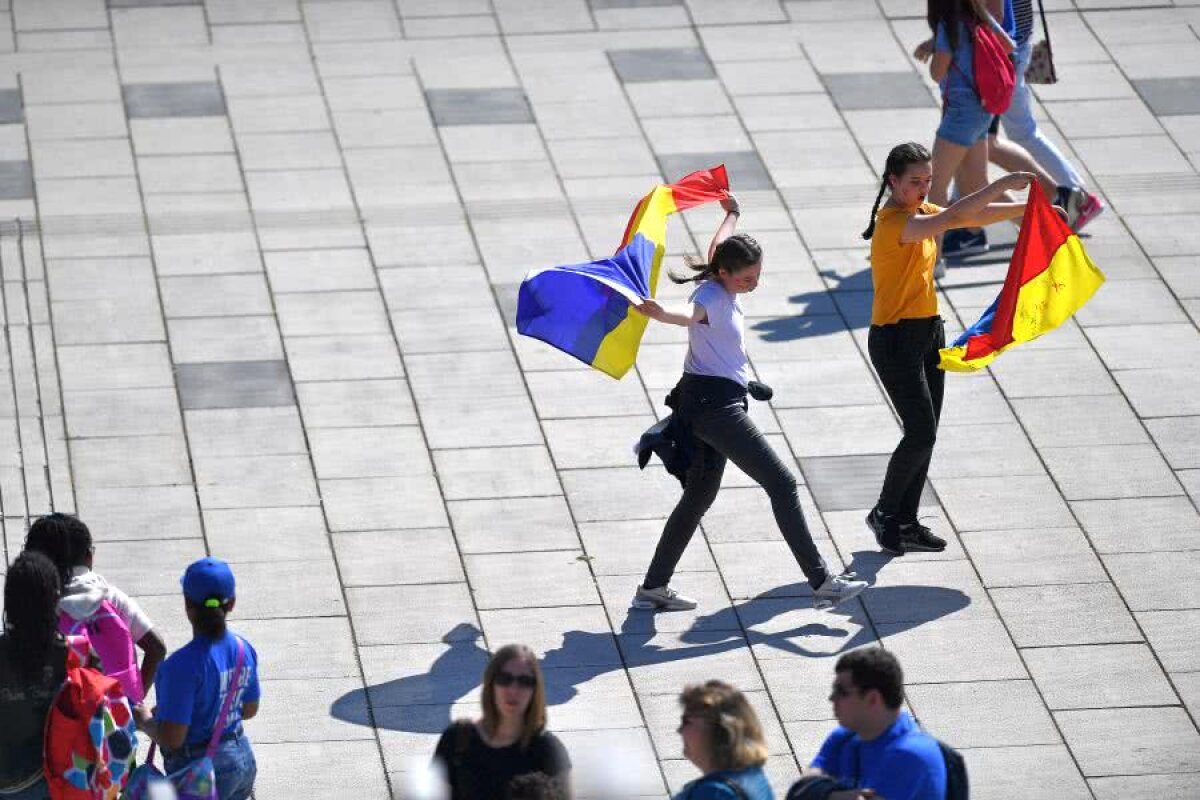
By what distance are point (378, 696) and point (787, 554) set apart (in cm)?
215

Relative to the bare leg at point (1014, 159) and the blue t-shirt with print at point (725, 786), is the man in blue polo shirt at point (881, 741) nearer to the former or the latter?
the blue t-shirt with print at point (725, 786)

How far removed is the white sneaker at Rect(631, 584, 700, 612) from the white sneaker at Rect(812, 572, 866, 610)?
0.57m

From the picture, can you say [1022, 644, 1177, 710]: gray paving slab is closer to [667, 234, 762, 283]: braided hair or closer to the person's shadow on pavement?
the person's shadow on pavement

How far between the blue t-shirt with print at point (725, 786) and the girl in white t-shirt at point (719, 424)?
10.5 feet

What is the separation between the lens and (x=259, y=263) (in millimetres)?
12422

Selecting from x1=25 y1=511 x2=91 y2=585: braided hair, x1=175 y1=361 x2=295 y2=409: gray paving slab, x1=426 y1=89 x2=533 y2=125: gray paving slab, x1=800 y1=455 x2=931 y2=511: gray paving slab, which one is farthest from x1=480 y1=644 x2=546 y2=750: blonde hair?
x1=426 y1=89 x2=533 y2=125: gray paving slab

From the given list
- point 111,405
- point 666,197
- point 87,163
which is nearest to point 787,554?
point 666,197

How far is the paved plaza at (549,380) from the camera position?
8.91 m

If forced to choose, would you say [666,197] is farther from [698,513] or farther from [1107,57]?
[1107,57]

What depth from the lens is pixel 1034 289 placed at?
32.0 feet

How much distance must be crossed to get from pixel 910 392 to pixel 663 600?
147 cm

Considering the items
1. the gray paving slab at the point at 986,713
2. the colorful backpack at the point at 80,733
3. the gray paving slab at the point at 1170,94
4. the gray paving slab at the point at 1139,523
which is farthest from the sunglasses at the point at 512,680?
the gray paving slab at the point at 1170,94

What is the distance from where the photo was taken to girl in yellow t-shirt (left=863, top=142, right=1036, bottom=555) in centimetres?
929

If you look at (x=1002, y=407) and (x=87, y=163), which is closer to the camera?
(x=1002, y=407)
